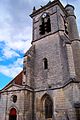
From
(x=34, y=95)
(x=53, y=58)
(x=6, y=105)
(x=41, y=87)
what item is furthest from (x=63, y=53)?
(x=6, y=105)

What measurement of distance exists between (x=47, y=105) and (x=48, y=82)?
81.6 inches

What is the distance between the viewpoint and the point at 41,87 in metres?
14.1

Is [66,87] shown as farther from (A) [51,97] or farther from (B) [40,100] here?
(B) [40,100]

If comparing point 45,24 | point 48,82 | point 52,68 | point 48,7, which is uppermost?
point 48,7

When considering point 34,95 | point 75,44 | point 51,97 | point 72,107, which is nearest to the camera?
point 72,107

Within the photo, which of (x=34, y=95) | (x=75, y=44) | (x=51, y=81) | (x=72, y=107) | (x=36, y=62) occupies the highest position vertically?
(x=75, y=44)

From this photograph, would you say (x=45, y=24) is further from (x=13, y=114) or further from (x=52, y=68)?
(x=13, y=114)

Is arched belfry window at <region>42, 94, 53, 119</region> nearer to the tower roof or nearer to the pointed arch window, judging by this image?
the pointed arch window

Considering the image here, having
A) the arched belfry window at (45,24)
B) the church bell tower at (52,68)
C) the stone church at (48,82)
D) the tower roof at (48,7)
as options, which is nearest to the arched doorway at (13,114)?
the stone church at (48,82)

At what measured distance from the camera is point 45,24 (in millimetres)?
18047

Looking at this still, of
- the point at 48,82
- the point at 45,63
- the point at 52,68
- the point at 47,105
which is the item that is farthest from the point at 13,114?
the point at 45,63

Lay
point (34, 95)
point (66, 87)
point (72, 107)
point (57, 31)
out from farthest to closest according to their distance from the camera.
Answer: point (57, 31), point (34, 95), point (66, 87), point (72, 107)

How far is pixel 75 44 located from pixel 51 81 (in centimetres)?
608

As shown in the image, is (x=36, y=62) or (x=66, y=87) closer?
(x=66, y=87)
